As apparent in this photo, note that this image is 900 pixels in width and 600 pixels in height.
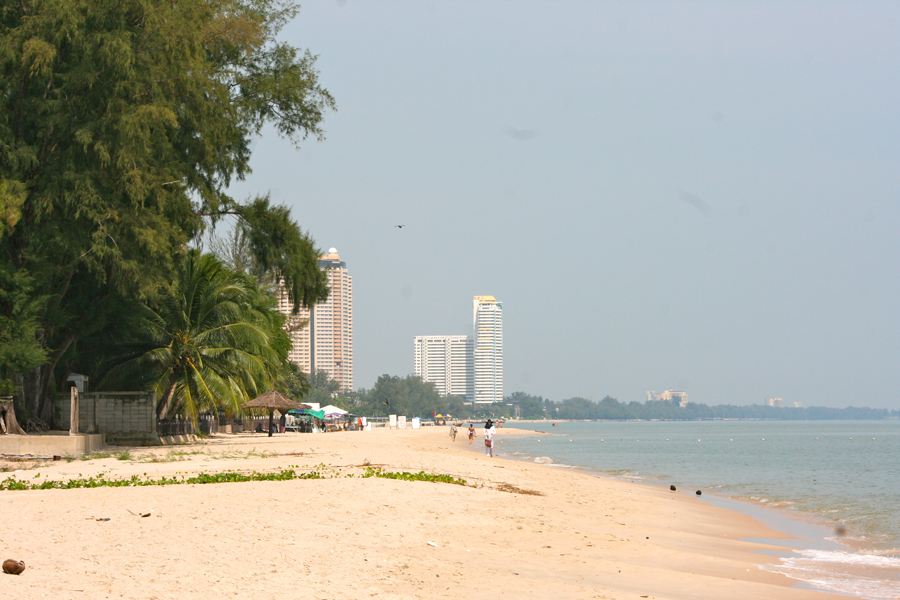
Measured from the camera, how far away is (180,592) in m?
5.71

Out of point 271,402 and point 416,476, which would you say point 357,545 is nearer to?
point 416,476

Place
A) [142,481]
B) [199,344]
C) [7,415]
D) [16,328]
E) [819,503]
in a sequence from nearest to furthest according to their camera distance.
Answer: [142,481] → [16,328] → [7,415] → [819,503] → [199,344]

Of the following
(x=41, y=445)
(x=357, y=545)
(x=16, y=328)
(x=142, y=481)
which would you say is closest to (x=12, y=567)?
(x=357, y=545)

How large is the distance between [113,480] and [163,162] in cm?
1029

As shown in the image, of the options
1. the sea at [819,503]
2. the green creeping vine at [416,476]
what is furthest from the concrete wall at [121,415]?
the sea at [819,503]

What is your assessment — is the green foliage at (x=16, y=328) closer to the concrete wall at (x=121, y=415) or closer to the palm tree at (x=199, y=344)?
the concrete wall at (x=121, y=415)

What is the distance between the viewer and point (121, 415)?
2223cm

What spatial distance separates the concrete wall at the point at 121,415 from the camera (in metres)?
22.0

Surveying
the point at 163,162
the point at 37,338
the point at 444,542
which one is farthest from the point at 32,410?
the point at 444,542

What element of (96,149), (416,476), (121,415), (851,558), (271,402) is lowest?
(851,558)

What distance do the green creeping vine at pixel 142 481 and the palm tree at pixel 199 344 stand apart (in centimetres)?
1061

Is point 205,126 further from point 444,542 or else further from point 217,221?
point 444,542

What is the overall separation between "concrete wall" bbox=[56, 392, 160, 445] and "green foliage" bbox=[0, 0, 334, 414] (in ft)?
4.50

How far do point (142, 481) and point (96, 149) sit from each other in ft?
29.8
